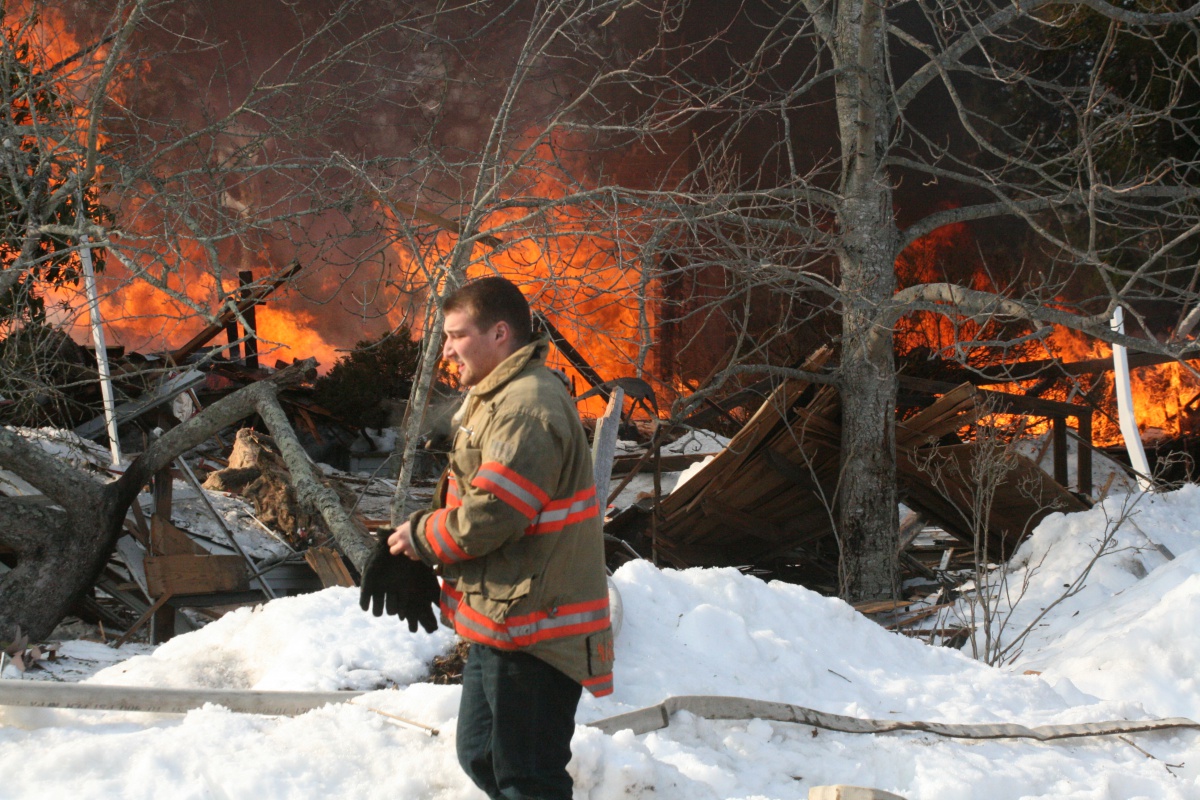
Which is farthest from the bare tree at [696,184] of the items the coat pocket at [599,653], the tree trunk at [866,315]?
the coat pocket at [599,653]

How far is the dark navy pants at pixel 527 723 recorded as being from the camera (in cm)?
264

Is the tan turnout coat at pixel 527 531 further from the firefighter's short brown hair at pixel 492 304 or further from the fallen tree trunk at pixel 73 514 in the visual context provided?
the fallen tree trunk at pixel 73 514

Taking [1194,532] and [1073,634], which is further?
[1194,532]

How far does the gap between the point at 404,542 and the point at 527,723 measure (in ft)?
1.97

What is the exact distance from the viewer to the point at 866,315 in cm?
939

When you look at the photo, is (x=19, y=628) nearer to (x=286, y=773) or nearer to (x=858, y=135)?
(x=286, y=773)

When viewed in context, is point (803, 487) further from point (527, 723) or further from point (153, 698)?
point (527, 723)

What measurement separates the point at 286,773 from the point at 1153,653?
5448 millimetres

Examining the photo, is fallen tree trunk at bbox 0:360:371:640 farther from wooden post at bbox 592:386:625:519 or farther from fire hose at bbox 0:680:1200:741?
fire hose at bbox 0:680:1200:741

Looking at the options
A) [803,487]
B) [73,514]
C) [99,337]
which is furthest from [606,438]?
[99,337]

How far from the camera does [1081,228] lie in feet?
63.0

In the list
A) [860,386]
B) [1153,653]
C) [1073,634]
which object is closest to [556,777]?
[1153,653]

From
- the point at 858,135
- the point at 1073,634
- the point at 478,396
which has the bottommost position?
the point at 1073,634

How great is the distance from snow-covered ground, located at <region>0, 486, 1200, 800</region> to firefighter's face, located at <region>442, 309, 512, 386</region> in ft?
4.58
